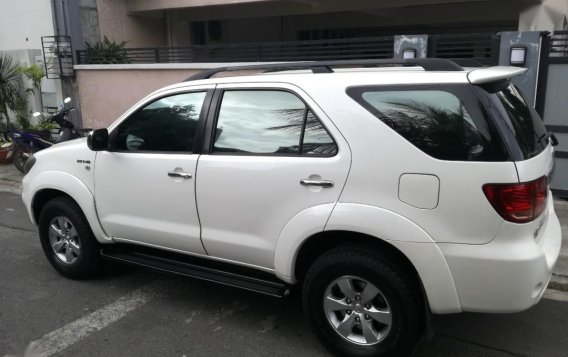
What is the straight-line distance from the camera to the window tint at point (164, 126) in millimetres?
3674

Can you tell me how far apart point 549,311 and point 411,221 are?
1.80m

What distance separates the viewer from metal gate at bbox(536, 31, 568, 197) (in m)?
6.04

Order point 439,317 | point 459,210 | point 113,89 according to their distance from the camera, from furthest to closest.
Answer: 1. point 113,89
2. point 439,317
3. point 459,210

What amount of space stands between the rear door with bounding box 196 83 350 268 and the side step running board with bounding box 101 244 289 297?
137 mm

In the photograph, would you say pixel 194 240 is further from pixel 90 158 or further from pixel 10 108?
pixel 10 108

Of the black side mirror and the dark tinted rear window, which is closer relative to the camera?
the dark tinted rear window

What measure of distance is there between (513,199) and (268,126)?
4.98 ft

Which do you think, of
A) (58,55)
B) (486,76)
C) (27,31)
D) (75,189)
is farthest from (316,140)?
(27,31)

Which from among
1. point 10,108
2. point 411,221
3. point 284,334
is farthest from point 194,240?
point 10,108

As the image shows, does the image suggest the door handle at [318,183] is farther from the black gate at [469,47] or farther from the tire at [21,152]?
the tire at [21,152]

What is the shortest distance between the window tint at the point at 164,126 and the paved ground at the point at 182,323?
1223 mm

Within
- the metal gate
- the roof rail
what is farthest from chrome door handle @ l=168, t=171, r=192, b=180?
the metal gate

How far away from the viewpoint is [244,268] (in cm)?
359

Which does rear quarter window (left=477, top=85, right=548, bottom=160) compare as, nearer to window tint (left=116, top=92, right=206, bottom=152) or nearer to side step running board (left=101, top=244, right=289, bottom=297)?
side step running board (left=101, top=244, right=289, bottom=297)
